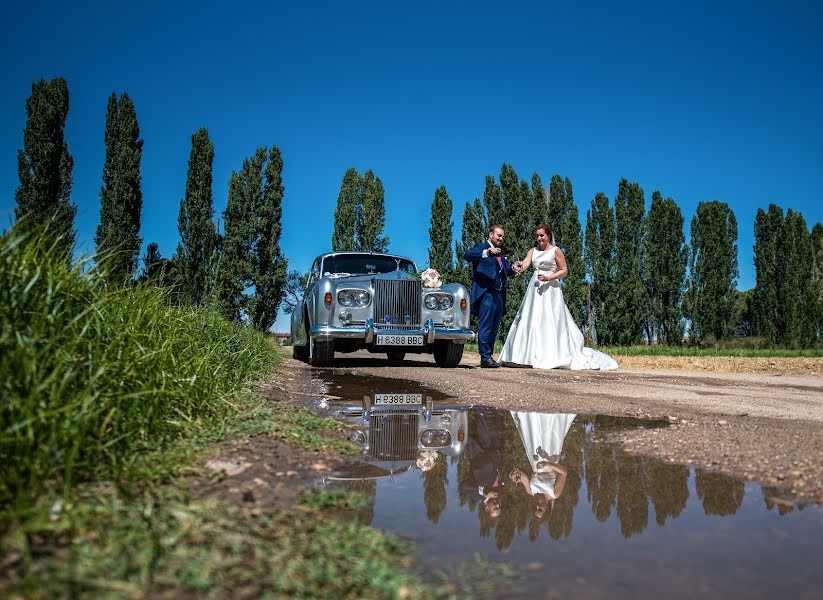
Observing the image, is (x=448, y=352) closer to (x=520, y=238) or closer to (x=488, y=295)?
(x=488, y=295)

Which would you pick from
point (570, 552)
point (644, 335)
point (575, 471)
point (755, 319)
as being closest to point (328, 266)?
point (575, 471)

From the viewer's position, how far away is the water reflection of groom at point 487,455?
1.89 m

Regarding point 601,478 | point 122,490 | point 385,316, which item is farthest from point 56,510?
point 385,316

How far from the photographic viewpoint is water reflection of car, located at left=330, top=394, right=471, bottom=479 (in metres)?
2.27

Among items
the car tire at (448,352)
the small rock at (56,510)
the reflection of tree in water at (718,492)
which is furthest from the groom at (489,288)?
the small rock at (56,510)

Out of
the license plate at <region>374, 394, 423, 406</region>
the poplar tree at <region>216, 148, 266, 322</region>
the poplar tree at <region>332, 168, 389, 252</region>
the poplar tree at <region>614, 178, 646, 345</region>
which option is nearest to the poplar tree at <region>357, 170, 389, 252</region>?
the poplar tree at <region>332, 168, 389, 252</region>

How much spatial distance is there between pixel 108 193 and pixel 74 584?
2388cm

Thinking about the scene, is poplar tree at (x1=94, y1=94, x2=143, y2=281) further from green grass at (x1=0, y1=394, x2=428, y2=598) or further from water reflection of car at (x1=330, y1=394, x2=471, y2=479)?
green grass at (x1=0, y1=394, x2=428, y2=598)

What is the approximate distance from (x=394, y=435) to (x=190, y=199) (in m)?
23.1

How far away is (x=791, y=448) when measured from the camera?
249cm

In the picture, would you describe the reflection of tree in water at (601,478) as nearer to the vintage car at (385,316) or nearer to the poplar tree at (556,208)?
the vintage car at (385,316)

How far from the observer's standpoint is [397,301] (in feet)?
26.1

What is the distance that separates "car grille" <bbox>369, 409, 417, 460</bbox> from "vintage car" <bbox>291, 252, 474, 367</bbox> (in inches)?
161

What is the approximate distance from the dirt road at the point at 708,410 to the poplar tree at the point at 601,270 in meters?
19.0
